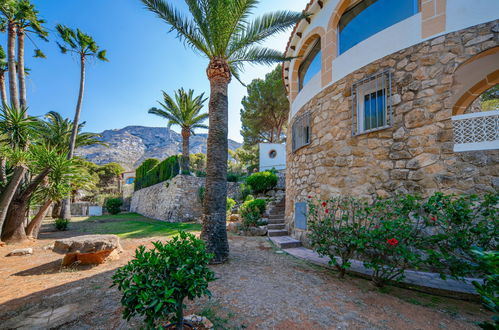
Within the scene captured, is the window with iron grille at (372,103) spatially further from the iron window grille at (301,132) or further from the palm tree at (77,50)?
the palm tree at (77,50)

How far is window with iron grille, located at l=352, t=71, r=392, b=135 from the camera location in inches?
185

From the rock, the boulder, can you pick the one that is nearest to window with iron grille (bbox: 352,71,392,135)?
the boulder

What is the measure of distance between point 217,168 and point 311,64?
5.41 metres

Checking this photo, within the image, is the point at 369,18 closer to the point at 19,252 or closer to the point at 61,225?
the point at 19,252

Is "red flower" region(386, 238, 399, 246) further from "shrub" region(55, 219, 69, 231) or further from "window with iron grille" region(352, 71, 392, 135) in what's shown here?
"shrub" region(55, 219, 69, 231)

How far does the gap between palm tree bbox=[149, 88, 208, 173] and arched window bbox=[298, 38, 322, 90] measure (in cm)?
979

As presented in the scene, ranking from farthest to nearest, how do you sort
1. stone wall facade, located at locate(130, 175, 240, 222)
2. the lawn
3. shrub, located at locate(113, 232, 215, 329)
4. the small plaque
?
stone wall facade, located at locate(130, 175, 240, 222) → the lawn → the small plaque → shrub, located at locate(113, 232, 215, 329)

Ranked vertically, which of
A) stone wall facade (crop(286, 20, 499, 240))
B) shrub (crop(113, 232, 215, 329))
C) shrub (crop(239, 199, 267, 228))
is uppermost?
stone wall facade (crop(286, 20, 499, 240))

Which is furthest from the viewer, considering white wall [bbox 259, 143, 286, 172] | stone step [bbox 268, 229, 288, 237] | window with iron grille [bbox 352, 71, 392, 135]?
white wall [bbox 259, 143, 286, 172]

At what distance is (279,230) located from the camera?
789 cm

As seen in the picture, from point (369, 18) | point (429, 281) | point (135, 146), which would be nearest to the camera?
point (429, 281)

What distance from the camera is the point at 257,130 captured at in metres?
23.1

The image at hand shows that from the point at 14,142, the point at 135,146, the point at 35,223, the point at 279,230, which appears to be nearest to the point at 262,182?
the point at 279,230

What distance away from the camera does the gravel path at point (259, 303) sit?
2.47 metres
